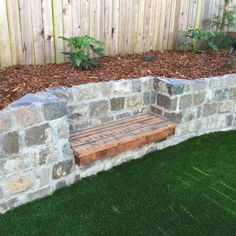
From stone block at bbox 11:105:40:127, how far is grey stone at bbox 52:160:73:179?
544 millimetres

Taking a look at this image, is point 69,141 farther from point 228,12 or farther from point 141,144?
point 228,12

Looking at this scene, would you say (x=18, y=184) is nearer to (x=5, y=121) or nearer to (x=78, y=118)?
(x=5, y=121)

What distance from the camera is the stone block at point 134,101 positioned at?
390cm

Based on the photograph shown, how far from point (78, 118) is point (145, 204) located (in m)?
1.17

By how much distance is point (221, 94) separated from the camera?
4.39m

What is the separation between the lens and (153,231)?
2701mm

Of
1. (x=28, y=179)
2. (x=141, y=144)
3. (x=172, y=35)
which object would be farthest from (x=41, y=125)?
(x=172, y=35)

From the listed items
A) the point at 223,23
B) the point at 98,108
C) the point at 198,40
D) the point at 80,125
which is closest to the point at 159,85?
the point at 98,108

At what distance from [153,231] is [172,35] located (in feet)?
11.7

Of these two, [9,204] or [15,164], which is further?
[9,204]

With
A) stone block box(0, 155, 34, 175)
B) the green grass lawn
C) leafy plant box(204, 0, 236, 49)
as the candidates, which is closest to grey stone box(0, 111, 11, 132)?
stone block box(0, 155, 34, 175)

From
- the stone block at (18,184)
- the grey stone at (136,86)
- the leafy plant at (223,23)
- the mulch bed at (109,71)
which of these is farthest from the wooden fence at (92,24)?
the stone block at (18,184)

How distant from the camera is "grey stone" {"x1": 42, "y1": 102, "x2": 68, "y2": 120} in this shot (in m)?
2.82

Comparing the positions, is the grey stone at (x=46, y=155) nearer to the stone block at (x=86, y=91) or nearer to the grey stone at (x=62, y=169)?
the grey stone at (x=62, y=169)
